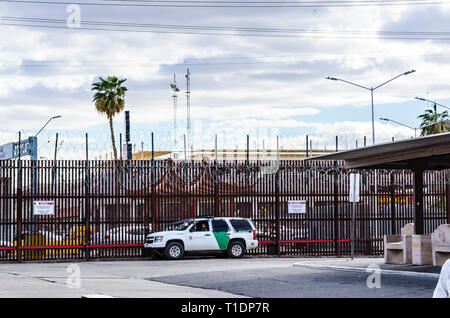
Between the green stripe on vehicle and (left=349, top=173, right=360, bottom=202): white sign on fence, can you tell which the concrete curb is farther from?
the green stripe on vehicle

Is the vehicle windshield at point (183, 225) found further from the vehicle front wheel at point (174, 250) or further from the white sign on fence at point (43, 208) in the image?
the white sign on fence at point (43, 208)

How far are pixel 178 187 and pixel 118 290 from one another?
1376cm

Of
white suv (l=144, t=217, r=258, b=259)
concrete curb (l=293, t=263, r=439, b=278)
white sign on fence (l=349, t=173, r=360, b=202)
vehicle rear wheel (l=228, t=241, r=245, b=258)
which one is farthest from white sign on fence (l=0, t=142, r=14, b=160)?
concrete curb (l=293, t=263, r=439, b=278)

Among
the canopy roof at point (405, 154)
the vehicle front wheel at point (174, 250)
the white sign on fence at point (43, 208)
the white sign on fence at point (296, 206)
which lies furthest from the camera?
the white sign on fence at point (296, 206)

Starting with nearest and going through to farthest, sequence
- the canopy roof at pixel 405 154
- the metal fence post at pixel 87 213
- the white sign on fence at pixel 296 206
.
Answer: the canopy roof at pixel 405 154, the metal fence post at pixel 87 213, the white sign on fence at pixel 296 206

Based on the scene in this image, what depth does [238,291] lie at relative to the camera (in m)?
17.3

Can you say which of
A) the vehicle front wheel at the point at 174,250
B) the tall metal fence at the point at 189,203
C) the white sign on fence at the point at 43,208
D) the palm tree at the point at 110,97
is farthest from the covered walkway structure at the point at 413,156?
the palm tree at the point at 110,97

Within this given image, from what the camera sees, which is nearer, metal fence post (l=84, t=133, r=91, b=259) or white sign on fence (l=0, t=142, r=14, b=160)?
metal fence post (l=84, t=133, r=91, b=259)

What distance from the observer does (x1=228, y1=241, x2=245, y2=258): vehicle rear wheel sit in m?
30.8

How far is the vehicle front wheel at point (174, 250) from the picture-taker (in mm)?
29781

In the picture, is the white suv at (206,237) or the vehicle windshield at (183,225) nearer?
the white suv at (206,237)

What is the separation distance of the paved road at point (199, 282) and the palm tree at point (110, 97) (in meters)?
36.0

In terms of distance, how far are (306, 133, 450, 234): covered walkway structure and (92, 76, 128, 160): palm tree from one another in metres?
38.4
